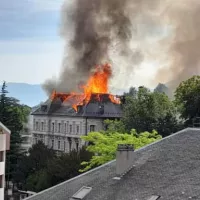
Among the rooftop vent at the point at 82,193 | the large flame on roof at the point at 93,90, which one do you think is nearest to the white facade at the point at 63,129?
the large flame on roof at the point at 93,90

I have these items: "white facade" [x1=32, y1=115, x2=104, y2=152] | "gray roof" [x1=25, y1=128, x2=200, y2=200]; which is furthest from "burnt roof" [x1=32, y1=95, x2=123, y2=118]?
"gray roof" [x1=25, y1=128, x2=200, y2=200]

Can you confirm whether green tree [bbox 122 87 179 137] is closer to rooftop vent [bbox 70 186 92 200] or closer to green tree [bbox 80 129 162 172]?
green tree [bbox 80 129 162 172]

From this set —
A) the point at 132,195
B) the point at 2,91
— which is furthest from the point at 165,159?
the point at 2,91

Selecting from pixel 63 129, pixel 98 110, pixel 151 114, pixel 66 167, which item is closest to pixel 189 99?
pixel 151 114

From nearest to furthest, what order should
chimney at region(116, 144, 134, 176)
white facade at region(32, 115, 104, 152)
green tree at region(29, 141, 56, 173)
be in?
chimney at region(116, 144, 134, 176) → green tree at region(29, 141, 56, 173) → white facade at region(32, 115, 104, 152)

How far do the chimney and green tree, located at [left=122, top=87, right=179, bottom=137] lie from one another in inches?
1727

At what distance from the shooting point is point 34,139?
11762 cm

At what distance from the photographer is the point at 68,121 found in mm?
107062

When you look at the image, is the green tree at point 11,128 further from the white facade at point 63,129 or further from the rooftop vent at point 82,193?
the rooftop vent at point 82,193

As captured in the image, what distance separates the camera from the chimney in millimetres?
29453

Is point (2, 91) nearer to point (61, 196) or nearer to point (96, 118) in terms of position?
point (96, 118)

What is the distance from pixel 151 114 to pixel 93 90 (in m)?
39.7

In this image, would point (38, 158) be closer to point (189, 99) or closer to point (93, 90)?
point (189, 99)

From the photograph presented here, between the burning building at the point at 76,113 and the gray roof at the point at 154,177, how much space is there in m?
69.2
